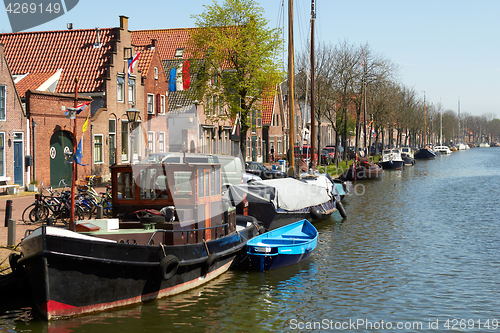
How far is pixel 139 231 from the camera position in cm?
1285

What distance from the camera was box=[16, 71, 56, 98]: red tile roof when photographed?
101 ft

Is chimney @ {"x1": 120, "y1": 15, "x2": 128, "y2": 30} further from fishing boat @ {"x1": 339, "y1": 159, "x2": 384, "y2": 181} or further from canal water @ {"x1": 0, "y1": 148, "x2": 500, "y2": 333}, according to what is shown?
fishing boat @ {"x1": 339, "y1": 159, "x2": 384, "y2": 181}

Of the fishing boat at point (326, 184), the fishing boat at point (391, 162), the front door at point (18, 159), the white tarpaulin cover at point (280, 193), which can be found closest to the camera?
the white tarpaulin cover at point (280, 193)

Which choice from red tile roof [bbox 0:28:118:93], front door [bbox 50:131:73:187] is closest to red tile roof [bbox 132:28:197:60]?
red tile roof [bbox 0:28:118:93]

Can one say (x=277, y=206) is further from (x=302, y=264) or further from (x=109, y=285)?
(x=109, y=285)

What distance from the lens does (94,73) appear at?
111 feet

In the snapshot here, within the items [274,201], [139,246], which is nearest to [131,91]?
[274,201]

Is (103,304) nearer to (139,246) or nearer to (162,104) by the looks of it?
(139,246)

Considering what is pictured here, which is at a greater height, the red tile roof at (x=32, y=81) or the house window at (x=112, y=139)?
the red tile roof at (x=32, y=81)

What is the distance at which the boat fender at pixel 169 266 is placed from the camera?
12062mm

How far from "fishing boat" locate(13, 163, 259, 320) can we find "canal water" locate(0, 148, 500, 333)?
1.57 ft

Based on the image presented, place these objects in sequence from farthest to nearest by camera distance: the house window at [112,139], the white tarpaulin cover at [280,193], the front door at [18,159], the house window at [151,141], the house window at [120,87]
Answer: the house window at [151,141]
the house window at [120,87]
the house window at [112,139]
the front door at [18,159]
the white tarpaulin cover at [280,193]

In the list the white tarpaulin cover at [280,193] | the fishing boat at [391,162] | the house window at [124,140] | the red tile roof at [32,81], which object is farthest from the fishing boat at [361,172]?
the red tile roof at [32,81]

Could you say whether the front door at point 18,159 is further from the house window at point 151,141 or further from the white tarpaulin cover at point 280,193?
the white tarpaulin cover at point 280,193
